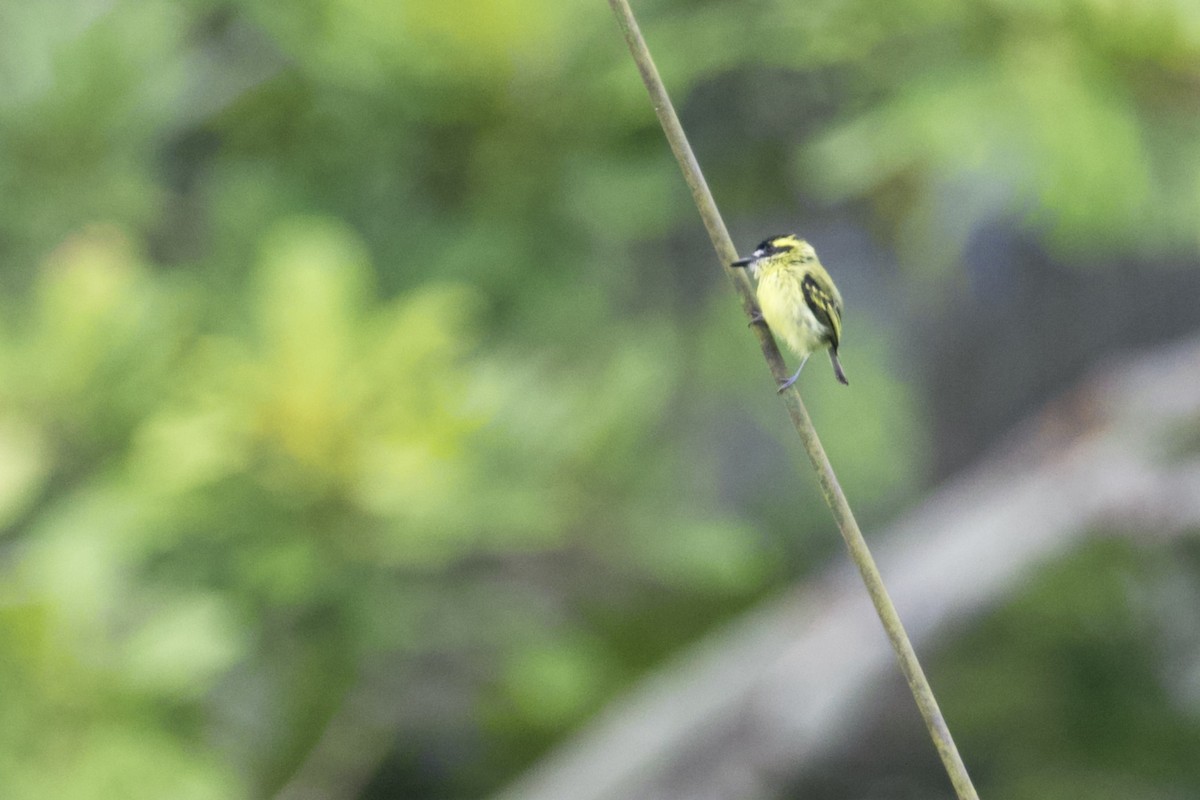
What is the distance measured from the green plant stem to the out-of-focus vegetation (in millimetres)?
505

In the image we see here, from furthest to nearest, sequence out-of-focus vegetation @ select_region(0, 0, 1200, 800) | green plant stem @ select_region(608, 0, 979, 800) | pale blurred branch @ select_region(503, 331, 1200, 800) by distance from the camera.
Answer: pale blurred branch @ select_region(503, 331, 1200, 800) < out-of-focus vegetation @ select_region(0, 0, 1200, 800) < green plant stem @ select_region(608, 0, 979, 800)

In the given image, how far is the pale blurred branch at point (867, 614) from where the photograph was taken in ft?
2.47

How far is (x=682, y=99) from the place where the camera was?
0.95 meters

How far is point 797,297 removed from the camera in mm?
113

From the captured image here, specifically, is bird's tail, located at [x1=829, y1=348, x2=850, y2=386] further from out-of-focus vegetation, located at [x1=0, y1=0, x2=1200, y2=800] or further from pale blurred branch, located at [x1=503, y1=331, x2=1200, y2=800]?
pale blurred branch, located at [x1=503, y1=331, x2=1200, y2=800]

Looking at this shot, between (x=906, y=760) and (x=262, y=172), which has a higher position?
(x=262, y=172)

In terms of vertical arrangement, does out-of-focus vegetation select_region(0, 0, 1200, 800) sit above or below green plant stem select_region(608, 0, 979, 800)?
above

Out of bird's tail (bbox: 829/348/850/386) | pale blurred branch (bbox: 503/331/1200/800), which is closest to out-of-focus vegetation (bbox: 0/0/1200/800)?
pale blurred branch (bbox: 503/331/1200/800)

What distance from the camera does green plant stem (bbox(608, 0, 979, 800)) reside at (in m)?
0.06

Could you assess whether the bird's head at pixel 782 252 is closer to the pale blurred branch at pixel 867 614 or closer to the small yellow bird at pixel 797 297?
the small yellow bird at pixel 797 297

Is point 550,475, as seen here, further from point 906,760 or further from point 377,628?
point 906,760

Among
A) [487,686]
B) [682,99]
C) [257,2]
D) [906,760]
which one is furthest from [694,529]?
[906,760]

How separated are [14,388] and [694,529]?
43 centimetres

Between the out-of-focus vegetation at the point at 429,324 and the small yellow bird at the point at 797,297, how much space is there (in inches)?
18.5
